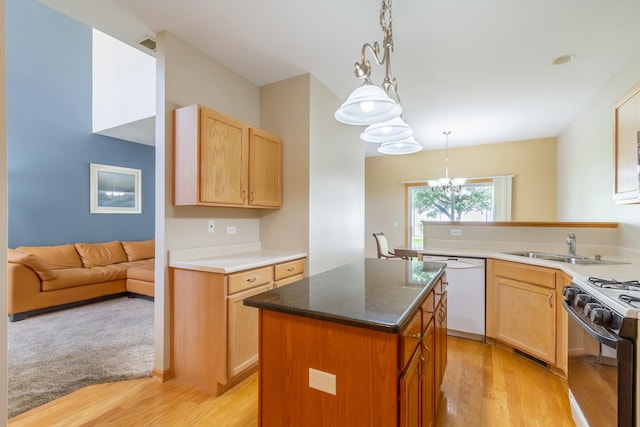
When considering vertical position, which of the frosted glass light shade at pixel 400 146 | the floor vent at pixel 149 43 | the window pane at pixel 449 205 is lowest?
the window pane at pixel 449 205

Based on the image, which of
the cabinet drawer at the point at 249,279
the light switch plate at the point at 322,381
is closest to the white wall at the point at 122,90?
the cabinet drawer at the point at 249,279

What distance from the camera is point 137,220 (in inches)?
222

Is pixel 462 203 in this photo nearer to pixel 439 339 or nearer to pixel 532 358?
pixel 532 358

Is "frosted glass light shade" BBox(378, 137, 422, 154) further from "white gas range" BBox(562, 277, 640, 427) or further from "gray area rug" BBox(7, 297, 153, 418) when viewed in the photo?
"gray area rug" BBox(7, 297, 153, 418)

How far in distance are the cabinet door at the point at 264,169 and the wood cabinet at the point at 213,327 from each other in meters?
0.78

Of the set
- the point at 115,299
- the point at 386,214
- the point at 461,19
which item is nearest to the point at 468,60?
the point at 461,19

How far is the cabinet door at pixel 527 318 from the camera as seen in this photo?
7.75ft

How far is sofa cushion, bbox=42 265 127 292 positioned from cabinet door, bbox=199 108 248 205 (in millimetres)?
2931

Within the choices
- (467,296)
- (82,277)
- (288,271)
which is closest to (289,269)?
(288,271)

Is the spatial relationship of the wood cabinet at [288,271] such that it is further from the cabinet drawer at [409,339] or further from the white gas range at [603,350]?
the white gas range at [603,350]

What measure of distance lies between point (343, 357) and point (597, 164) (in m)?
4.01

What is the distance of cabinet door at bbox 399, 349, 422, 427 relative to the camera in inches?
38.6

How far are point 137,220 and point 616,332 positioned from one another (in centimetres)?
648

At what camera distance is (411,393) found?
1.10 m
